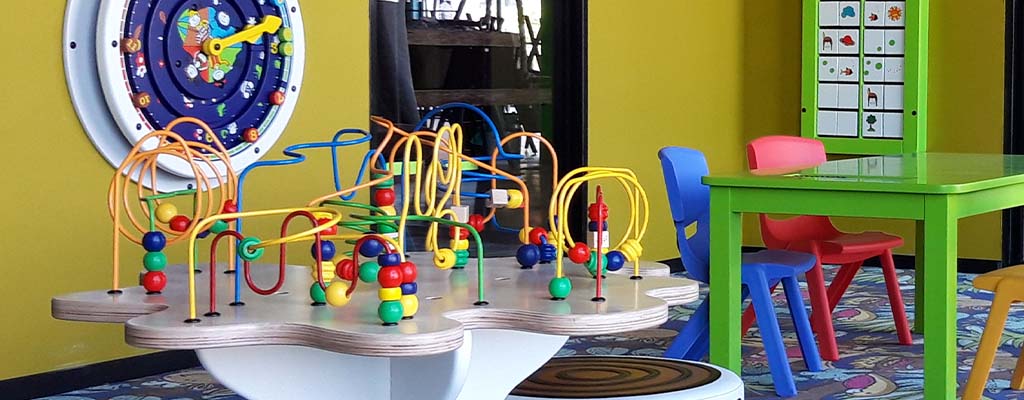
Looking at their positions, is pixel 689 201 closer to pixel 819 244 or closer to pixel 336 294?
pixel 819 244

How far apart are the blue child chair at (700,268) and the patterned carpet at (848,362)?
118 millimetres

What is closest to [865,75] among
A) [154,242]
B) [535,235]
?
[535,235]

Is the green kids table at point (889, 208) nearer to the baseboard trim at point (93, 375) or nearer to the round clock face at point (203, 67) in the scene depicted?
the round clock face at point (203, 67)

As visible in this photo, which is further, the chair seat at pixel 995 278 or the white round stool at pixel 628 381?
the chair seat at pixel 995 278

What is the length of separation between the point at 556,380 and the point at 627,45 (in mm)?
3889

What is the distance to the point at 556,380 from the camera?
2.55 m

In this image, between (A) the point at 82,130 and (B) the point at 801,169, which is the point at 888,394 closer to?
(B) the point at 801,169

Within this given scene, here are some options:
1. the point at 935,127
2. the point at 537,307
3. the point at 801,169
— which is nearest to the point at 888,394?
the point at 801,169

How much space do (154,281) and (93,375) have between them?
1885 mm

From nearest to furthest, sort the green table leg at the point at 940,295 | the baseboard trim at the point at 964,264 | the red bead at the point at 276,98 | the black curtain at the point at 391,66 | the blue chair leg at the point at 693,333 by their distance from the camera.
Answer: the green table leg at the point at 940,295
the blue chair leg at the point at 693,333
the red bead at the point at 276,98
the black curtain at the point at 391,66
the baseboard trim at the point at 964,264

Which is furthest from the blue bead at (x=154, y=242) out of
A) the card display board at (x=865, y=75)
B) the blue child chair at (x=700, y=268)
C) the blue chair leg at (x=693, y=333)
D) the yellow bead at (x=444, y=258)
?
the card display board at (x=865, y=75)

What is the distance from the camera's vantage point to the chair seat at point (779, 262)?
157 inches

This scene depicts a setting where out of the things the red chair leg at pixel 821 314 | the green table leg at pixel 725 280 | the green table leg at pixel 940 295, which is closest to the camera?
the green table leg at pixel 940 295

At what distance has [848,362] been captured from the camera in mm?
4383
